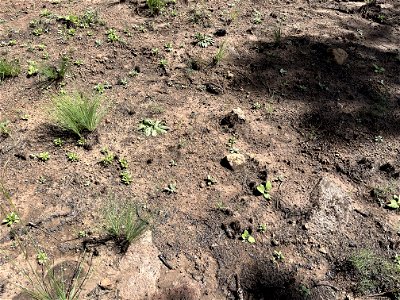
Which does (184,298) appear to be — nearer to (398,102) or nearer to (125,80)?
(125,80)

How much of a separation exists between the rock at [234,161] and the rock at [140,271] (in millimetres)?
1097

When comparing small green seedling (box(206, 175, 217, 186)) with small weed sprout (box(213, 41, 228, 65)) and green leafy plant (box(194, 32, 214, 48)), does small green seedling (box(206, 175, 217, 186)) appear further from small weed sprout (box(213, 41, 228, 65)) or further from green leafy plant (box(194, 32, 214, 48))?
green leafy plant (box(194, 32, 214, 48))

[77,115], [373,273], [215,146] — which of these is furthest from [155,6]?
[373,273]

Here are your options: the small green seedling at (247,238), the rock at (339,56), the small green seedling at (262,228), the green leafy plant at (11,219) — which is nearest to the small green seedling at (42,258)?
the green leafy plant at (11,219)

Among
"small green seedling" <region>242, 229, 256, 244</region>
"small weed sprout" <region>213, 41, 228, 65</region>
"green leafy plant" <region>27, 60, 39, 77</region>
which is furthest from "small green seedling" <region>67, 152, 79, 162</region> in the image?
"small weed sprout" <region>213, 41, 228, 65</region>

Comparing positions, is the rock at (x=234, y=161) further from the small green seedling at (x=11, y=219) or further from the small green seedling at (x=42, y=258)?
the small green seedling at (x=11, y=219)

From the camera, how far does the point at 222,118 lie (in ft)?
13.8

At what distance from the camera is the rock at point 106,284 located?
110 inches

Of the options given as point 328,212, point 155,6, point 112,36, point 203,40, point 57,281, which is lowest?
point 328,212

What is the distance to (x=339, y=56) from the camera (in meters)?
5.05

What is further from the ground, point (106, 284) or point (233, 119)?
point (233, 119)

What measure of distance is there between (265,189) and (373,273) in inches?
45.6

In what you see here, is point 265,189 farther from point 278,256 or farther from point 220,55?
point 220,55

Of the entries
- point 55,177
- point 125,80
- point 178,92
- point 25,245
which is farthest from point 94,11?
point 25,245
